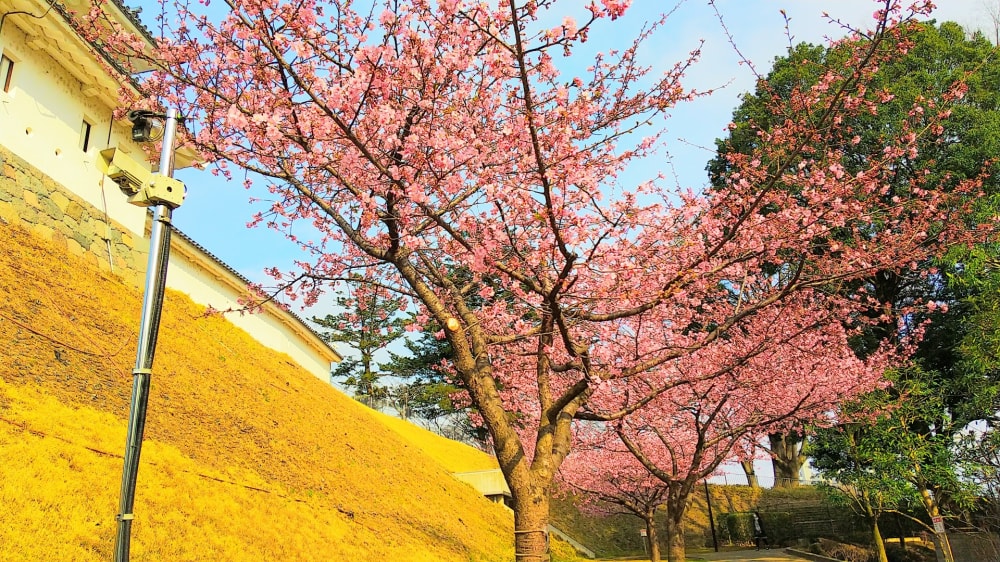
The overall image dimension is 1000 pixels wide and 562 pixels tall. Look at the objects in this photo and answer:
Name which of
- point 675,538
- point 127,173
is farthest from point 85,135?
point 675,538

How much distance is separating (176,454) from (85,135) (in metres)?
8.28

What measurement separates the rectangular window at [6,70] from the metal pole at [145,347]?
8682 mm

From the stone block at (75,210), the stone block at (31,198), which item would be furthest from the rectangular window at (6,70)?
the stone block at (75,210)

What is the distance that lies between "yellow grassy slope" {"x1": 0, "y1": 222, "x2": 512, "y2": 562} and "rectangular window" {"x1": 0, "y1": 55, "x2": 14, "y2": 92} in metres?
2.69

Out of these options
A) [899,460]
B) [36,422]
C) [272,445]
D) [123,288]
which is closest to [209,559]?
[36,422]

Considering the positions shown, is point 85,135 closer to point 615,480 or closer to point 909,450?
point 615,480

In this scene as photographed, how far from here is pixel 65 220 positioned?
12.1 meters

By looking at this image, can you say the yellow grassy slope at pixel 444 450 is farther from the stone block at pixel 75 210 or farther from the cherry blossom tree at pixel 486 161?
the cherry blossom tree at pixel 486 161

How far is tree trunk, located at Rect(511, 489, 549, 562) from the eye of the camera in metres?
5.39

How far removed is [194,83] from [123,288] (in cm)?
918

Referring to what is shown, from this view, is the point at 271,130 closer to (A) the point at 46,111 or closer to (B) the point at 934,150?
(A) the point at 46,111

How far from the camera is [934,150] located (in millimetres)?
16531

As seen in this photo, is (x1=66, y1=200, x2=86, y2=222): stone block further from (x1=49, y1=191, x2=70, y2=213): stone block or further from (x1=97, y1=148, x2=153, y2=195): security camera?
(x1=97, y1=148, x2=153, y2=195): security camera

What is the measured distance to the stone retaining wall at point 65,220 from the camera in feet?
35.9
